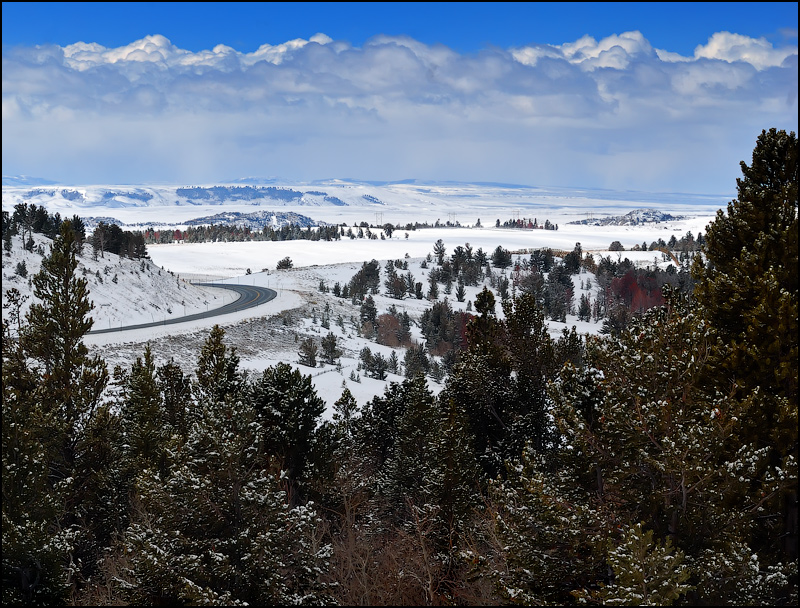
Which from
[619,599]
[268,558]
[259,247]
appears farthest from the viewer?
[259,247]

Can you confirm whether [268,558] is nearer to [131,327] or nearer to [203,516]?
[203,516]

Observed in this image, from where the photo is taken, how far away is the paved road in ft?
196

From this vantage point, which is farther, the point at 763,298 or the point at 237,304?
the point at 237,304

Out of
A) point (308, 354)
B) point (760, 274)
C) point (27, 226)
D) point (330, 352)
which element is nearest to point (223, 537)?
point (760, 274)

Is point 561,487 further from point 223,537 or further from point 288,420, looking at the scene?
point 288,420

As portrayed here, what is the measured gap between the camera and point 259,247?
184875mm

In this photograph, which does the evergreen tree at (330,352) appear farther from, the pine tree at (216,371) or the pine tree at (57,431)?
the pine tree at (57,431)

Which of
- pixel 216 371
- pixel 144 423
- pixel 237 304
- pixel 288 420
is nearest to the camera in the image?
pixel 288 420

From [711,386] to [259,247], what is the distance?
178527 mm

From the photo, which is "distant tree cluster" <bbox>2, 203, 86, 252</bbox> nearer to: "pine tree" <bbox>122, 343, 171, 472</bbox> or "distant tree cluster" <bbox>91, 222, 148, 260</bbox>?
"distant tree cluster" <bbox>91, 222, 148, 260</bbox>

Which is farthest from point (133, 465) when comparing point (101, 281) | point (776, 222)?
point (101, 281)

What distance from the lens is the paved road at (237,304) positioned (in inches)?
2350

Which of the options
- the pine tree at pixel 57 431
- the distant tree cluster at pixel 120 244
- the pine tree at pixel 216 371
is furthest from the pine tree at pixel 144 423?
the distant tree cluster at pixel 120 244

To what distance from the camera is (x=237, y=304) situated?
81125 millimetres
